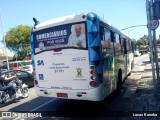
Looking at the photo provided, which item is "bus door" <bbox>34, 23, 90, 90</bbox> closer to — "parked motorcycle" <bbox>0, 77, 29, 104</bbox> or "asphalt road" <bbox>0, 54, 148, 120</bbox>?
"asphalt road" <bbox>0, 54, 148, 120</bbox>

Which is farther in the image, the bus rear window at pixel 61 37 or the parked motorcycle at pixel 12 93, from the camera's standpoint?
the parked motorcycle at pixel 12 93

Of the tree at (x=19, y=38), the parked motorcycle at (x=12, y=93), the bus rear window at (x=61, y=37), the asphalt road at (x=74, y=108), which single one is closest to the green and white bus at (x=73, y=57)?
the bus rear window at (x=61, y=37)

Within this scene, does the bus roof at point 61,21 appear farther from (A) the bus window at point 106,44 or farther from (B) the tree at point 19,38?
(B) the tree at point 19,38

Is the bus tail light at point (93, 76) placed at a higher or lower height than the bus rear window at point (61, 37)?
lower

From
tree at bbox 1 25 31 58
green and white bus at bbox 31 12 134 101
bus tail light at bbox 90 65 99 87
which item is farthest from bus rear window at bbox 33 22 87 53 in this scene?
tree at bbox 1 25 31 58

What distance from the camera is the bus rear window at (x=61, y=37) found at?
7.33 meters

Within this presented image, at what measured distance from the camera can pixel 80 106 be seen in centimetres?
909

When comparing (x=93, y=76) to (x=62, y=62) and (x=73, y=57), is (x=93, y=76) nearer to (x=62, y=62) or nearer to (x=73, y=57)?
(x=73, y=57)

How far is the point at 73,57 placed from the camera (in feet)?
→ 24.5

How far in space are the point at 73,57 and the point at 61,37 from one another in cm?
79

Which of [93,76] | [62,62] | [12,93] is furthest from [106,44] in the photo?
[12,93]

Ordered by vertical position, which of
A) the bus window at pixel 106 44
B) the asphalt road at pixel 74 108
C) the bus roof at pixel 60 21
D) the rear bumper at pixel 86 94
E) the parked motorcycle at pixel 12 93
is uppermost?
the bus roof at pixel 60 21

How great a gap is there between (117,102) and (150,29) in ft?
10.6

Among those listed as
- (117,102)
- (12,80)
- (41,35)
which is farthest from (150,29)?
(12,80)
